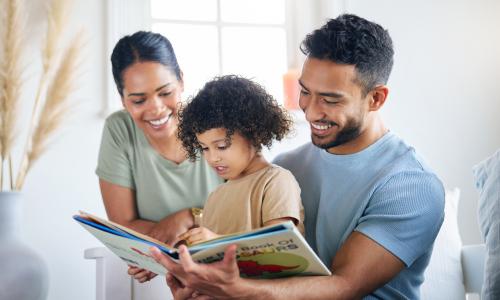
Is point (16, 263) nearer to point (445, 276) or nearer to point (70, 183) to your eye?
point (70, 183)

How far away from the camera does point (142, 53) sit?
1.85 m

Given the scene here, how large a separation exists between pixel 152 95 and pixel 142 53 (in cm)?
13

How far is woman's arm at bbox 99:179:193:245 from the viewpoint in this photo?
181cm

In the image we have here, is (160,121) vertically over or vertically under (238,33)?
under

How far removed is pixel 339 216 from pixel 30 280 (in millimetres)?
1013

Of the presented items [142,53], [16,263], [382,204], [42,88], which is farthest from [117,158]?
[382,204]

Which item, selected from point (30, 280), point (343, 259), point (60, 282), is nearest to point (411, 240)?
point (343, 259)

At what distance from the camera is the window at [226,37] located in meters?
2.86

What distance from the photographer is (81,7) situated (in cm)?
258

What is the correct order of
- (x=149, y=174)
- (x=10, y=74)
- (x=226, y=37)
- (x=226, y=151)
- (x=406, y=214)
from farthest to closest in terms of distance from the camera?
A: (x=226, y=37), (x=10, y=74), (x=149, y=174), (x=226, y=151), (x=406, y=214)

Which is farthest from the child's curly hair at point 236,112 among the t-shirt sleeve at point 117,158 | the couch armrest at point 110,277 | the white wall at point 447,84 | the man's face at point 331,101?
the white wall at point 447,84

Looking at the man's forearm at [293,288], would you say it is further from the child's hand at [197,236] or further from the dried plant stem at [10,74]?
the dried plant stem at [10,74]

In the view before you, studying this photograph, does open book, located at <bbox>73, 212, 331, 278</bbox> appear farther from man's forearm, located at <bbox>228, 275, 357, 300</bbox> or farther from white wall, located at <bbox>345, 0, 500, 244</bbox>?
white wall, located at <bbox>345, 0, 500, 244</bbox>

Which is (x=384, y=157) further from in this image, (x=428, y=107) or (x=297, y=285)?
(x=428, y=107)
